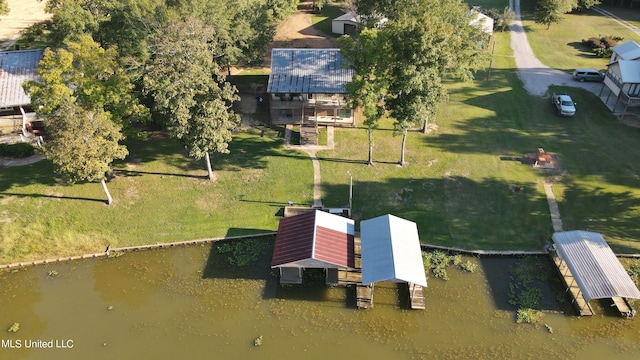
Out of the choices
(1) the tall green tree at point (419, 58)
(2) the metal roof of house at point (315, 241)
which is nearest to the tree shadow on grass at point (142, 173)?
(2) the metal roof of house at point (315, 241)

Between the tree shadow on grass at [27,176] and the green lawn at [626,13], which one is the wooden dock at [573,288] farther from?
the green lawn at [626,13]

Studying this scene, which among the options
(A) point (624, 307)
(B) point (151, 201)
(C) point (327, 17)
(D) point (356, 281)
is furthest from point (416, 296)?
(C) point (327, 17)

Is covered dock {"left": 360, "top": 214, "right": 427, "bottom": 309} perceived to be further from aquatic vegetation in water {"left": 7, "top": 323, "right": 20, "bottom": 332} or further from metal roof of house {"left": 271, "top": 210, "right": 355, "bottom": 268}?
aquatic vegetation in water {"left": 7, "top": 323, "right": 20, "bottom": 332}

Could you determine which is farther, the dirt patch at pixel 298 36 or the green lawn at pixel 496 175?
the dirt patch at pixel 298 36

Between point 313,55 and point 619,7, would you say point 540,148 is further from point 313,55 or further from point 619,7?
point 619,7

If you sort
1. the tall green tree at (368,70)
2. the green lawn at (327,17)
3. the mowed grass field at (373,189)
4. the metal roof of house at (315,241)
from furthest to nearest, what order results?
the green lawn at (327,17) < the tall green tree at (368,70) < the mowed grass field at (373,189) < the metal roof of house at (315,241)

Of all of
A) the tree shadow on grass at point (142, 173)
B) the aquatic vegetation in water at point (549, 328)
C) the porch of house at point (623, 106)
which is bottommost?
the aquatic vegetation in water at point (549, 328)

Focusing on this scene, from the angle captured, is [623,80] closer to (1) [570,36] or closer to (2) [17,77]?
(1) [570,36]

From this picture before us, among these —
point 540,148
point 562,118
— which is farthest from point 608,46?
point 540,148

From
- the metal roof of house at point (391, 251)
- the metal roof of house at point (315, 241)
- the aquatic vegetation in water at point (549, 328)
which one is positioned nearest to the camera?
the aquatic vegetation in water at point (549, 328)
